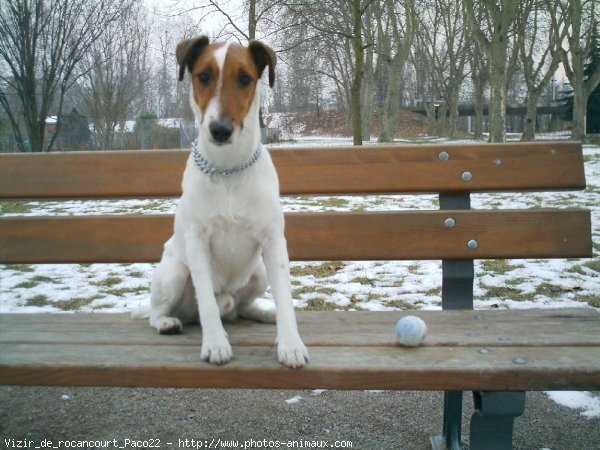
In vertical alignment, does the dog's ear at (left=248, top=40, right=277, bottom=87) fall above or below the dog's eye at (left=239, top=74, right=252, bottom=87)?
above

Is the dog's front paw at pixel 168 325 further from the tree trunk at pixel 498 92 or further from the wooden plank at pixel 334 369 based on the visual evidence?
the tree trunk at pixel 498 92

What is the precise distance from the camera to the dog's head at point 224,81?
1.92 meters

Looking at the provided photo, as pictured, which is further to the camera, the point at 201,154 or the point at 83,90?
the point at 83,90

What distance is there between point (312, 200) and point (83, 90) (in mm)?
15748

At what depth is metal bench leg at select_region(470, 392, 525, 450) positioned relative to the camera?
178 cm

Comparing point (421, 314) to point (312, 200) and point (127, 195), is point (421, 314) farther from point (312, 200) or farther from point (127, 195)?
point (312, 200)

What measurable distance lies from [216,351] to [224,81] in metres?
0.97

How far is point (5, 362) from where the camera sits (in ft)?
6.11

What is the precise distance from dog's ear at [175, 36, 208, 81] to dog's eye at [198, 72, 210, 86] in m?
0.12

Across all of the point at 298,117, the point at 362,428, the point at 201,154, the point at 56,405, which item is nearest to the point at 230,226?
the point at 201,154

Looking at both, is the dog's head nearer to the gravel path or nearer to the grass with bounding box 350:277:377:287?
the gravel path

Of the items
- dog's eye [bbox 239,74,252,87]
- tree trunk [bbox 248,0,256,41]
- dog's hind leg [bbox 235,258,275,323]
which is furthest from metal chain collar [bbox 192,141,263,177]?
tree trunk [bbox 248,0,256,41]

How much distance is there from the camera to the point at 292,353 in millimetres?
1821

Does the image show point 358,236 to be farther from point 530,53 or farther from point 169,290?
point 530,53
